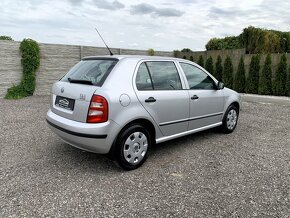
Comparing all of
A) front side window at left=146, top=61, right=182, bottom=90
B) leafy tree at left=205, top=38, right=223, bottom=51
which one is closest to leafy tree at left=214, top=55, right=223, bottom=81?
leafy tree at left=205, top=38, right=223, bottom=51

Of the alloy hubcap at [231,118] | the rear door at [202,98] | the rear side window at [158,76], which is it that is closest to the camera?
the rear side window at [158,76]

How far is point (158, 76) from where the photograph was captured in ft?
12.9

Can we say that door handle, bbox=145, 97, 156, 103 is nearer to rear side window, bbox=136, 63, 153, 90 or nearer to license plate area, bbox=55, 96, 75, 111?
rear side window, bbox=136, 63, 153, 90

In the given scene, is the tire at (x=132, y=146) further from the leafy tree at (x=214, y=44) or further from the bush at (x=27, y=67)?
the leafy tree at (x=214, y=44)

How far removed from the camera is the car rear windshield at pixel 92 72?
11.3 ft

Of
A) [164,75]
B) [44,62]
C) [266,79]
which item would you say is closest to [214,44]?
[266,79]

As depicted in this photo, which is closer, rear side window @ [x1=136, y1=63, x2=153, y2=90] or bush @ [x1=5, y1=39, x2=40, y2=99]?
rear side window @ [x1=136, y1=63, x2=153, y2=90]

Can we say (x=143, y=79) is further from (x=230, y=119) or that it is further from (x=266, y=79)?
(x=266, y=79)

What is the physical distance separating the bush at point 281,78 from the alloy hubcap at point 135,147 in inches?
347

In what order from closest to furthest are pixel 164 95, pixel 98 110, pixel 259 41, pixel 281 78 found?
pixel 98 110
pixel 164 95
pixel 281 78
pixel 259 41

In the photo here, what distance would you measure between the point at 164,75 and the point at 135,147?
1.24 m

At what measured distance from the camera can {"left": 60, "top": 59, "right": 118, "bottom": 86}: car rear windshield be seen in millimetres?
3458

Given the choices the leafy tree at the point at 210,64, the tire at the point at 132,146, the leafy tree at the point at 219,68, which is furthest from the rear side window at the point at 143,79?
the leafy tree at the point at 210,64

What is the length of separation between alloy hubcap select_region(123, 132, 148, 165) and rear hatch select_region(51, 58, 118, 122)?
2.27ft
